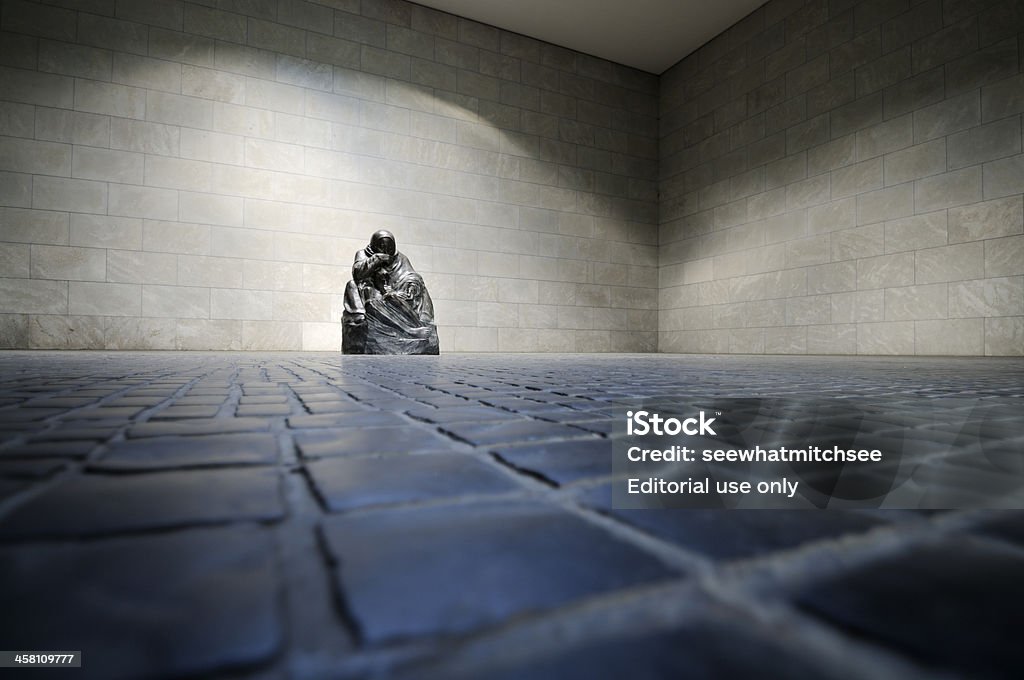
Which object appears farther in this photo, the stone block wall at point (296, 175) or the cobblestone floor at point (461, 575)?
the stone block wall at point (296, 175)

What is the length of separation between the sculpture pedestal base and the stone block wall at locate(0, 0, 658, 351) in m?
1.77

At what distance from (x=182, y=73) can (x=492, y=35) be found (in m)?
5.33

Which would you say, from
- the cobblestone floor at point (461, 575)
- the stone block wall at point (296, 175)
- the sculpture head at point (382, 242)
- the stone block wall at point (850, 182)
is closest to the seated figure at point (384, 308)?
the sculpture head at point (382, 242)

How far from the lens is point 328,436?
87cm

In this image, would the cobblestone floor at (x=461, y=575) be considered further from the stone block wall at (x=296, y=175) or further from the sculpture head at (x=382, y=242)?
the stone block wall at (x=296, y=175)

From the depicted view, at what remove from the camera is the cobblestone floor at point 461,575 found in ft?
0.85

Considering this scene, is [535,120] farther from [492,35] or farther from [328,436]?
[328,436]

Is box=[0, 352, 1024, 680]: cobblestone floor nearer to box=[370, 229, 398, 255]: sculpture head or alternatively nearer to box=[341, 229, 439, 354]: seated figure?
box=[341, 229, 439, 354]: seated figure

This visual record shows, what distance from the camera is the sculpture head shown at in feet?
24.4

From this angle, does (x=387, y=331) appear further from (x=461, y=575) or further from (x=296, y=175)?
(x=461, y=575)

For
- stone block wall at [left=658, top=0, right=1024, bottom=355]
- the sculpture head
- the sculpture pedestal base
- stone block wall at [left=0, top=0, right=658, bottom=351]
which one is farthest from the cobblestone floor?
stone block wall at [left=0, top=0, right=658, bottom=351]

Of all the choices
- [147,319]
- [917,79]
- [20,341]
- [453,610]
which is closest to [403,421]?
[453,610]

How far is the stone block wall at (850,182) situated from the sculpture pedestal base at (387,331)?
5847mm

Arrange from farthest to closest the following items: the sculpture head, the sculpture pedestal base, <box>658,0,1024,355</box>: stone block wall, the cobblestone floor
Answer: the sculpture head → the sculpture pedestal base → <box>658,0,1024,355</box>: stone block wall → the cobblestone floor
